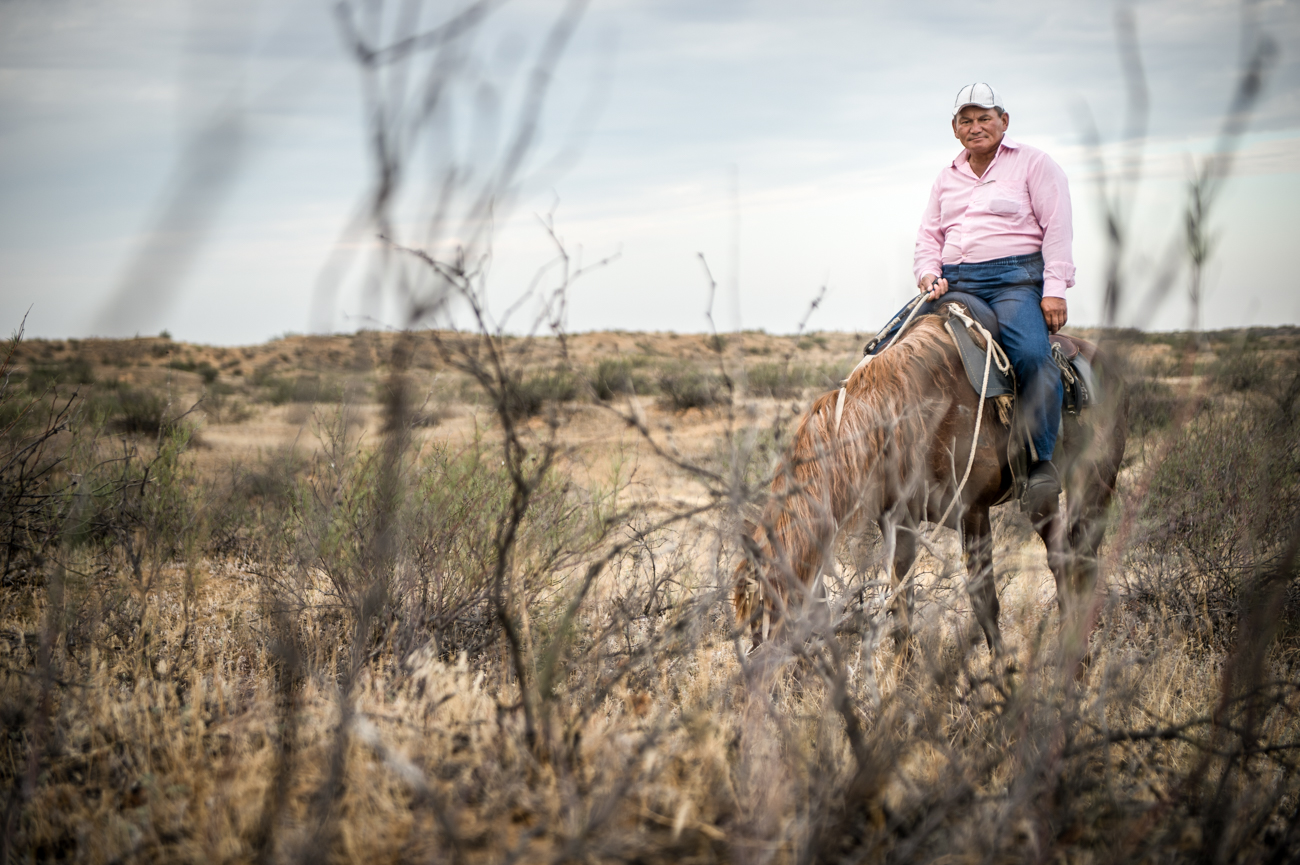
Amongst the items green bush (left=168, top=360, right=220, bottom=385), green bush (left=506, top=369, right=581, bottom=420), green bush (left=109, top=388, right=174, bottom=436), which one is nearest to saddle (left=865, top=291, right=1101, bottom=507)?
green bush (left=506, top=369, right=581, bottom=420)

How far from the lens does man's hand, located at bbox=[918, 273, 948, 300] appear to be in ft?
13.2

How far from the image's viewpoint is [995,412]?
12.1 feet

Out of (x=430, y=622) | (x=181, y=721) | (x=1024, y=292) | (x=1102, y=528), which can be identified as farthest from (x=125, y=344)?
(x=1102, y=528)

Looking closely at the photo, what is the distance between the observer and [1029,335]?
370 centimetres

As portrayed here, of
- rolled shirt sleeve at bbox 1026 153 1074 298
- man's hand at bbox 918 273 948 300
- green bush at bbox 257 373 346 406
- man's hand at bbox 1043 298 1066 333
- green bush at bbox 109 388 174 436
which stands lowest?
green bush at bbox 109 388 174 436

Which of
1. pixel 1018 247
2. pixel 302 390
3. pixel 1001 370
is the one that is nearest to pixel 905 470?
pixel 1001 370

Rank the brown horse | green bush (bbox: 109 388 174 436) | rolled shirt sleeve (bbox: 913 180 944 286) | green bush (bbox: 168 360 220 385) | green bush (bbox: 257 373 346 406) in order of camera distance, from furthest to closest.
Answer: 1. green bush (bbox: 168 360 220 385)
2. green bush (bbox: 109 388 174 436)
3. rolled shirt sleeve (bbox: 913 180 944 286)
4. the brown horse
5. green bush (bbox: 257 373 346 406)

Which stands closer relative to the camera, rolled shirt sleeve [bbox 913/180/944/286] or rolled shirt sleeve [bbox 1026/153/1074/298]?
rolled shirt sleeve [bbox 1026/153/1074/298]

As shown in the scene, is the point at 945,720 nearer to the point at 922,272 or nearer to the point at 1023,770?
the point at 1023,770

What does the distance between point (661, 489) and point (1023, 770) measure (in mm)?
6894

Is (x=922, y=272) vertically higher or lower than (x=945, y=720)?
higher

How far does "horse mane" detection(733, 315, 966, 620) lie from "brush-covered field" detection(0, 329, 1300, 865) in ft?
0.61

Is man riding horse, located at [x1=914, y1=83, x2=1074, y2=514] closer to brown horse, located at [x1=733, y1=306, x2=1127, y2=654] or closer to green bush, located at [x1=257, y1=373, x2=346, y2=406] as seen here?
brown horse, located at [x1=733, y1=306, x2=1127, y2=654]

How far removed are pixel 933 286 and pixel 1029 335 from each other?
23.2 inches
